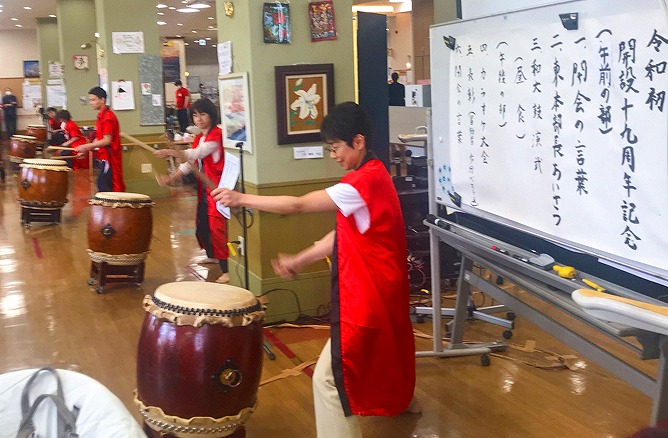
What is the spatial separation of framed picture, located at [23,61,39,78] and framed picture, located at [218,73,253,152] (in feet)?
61.9

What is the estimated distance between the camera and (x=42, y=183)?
24.9 feet

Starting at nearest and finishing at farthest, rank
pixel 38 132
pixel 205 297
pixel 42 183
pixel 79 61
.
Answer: pixel 205 297, pixel 42 183, pixel 79 61, pixel 38 132

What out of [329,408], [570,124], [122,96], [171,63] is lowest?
[329,408]

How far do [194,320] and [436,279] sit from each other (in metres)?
1.48

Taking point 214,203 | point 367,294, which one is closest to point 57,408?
point 367,294

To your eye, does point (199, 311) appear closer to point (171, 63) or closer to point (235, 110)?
point (235, 110)

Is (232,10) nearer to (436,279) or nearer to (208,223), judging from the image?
(208,223)

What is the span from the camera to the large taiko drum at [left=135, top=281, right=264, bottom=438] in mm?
2727

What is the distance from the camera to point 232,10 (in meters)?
4.58

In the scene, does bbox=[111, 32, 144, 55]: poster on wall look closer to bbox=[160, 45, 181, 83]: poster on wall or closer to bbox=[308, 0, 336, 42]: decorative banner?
bbox=[308, 0, 336, 42]: decorative banner

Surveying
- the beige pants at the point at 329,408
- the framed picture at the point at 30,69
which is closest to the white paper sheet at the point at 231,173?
the beige pants at the point at 329,408

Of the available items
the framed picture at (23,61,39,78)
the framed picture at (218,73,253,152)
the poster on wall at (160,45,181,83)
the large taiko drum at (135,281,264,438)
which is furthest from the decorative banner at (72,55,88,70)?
the large taiko drum at (135,281,264,438)

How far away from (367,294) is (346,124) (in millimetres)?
646

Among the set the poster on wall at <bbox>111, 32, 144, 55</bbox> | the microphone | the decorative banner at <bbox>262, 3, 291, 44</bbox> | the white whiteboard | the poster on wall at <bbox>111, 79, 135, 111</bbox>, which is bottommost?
the microphone
